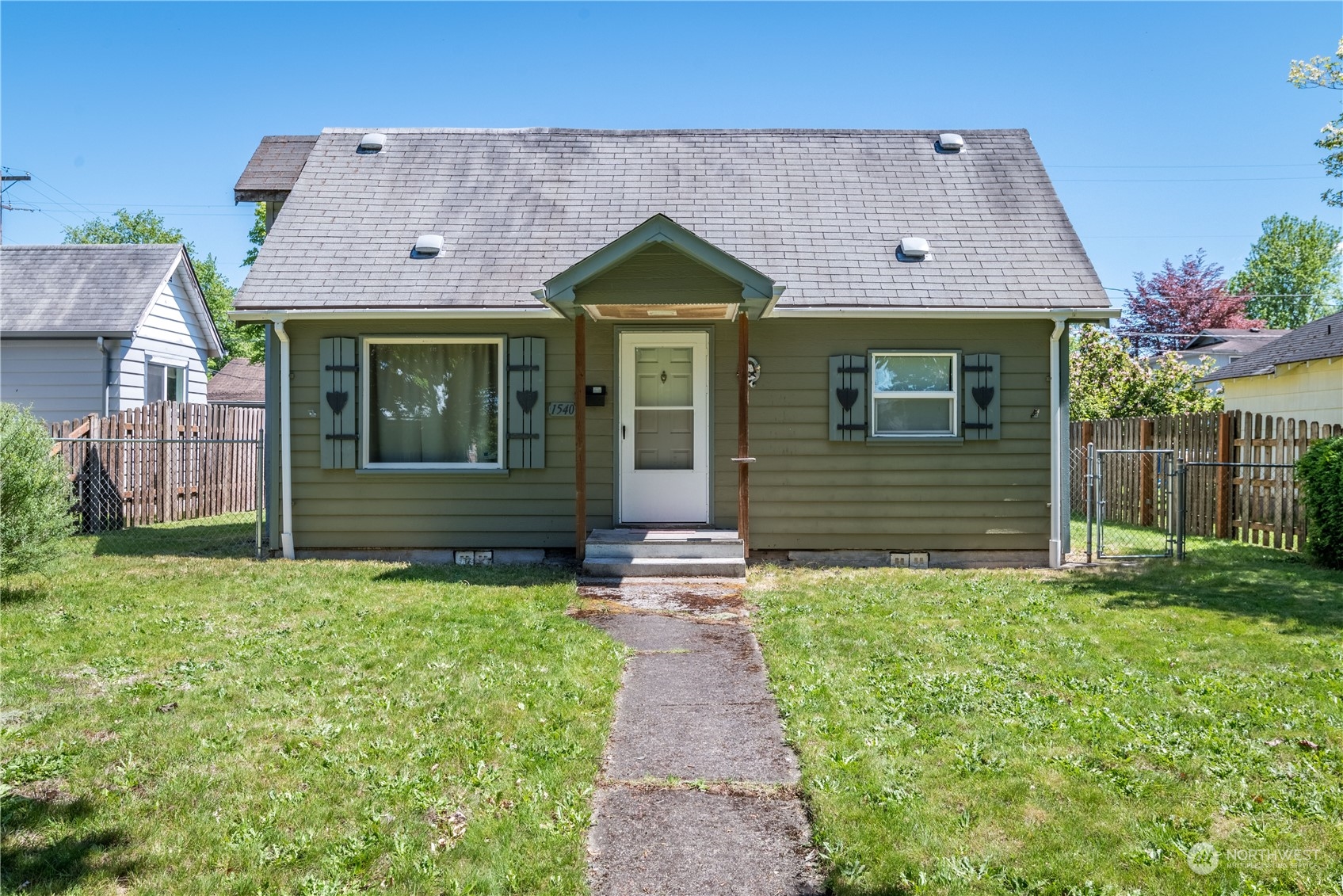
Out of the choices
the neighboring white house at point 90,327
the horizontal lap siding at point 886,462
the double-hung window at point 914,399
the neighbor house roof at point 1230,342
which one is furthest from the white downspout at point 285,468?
the neighbor house roof at point 1230,342

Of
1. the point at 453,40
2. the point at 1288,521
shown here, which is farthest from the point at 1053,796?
the point at 453,40

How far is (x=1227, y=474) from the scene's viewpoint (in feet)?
37.6

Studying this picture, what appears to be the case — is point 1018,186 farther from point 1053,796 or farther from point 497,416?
point 1053,796

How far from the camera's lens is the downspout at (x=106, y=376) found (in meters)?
14.8

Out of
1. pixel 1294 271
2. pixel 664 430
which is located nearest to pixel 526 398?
pixel 664 430

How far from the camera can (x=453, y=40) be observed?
11.5 meters

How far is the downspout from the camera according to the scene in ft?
48.4

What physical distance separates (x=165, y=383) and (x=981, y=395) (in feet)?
49.1

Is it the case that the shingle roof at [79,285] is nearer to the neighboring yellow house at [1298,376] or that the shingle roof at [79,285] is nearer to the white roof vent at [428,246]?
the white roof vent at [428,246]

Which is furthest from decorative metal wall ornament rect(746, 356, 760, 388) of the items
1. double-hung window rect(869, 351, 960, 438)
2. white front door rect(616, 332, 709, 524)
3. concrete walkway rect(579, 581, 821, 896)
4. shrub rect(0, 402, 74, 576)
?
shrub rect(0, 402, 74, 576)

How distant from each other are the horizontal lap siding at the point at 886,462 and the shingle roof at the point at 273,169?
6964 millimetres

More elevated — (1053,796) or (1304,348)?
(1304,348)

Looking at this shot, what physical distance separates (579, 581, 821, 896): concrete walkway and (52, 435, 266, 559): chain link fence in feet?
20.7

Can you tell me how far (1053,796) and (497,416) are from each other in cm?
705
